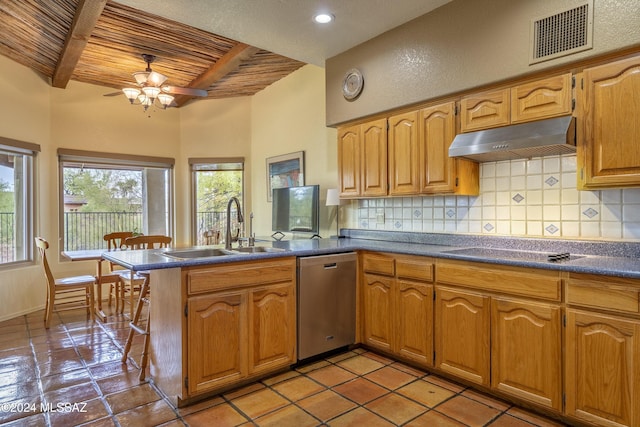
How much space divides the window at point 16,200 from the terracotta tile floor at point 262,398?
1.66 meters

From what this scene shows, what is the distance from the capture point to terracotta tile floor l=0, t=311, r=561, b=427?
2.08 metres

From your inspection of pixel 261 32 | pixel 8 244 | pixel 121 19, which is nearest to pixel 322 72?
pixel 261 32

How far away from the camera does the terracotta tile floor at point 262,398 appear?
208 centimetres

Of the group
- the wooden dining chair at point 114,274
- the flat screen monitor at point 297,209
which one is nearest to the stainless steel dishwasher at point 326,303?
the flat screen monitor at point 297,209

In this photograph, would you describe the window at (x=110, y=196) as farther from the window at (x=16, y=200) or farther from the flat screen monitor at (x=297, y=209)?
the flat screen monitor at (x=297, y=209)

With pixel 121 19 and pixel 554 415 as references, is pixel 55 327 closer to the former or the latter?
pixel 121 19

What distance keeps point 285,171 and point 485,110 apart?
2.84m

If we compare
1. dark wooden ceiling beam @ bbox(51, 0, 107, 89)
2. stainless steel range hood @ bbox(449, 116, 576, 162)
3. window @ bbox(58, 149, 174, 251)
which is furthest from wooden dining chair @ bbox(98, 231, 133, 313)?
stainless steel range hood @ bbox(449, 116, 576, 162)

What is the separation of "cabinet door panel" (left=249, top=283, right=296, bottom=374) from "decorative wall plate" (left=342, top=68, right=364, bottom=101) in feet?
6.04

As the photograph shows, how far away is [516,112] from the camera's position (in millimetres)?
2391

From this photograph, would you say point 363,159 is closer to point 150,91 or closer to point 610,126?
point 610,126

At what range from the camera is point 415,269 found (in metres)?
2.66

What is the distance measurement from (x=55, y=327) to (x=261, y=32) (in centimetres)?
348

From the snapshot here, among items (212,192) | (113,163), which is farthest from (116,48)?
(212,192)
